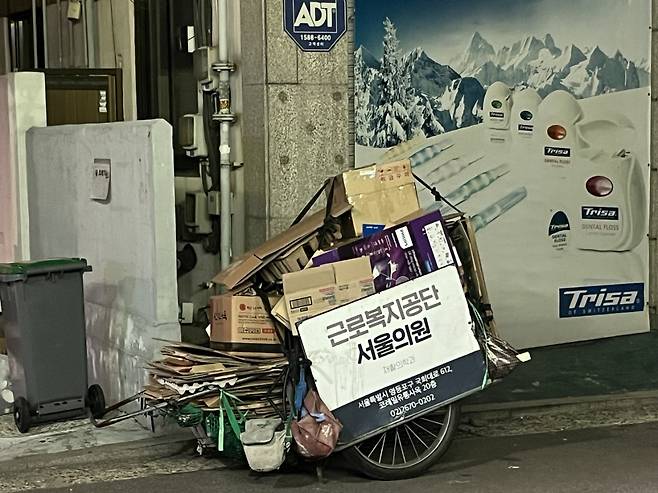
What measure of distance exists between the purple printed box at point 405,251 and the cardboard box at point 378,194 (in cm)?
21

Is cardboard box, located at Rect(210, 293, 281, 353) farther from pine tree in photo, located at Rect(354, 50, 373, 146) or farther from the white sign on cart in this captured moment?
pine tree in photo, located at Rect(354, 50, 373, 146)

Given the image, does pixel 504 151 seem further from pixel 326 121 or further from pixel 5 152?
pixel 5 152

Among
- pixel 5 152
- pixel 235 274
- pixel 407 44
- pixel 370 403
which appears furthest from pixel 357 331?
pixel 5 152

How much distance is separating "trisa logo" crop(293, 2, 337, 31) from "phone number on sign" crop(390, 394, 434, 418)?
404cm

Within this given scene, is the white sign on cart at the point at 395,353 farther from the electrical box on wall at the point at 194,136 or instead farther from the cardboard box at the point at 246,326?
the electrical box on wall at the point at 194,136

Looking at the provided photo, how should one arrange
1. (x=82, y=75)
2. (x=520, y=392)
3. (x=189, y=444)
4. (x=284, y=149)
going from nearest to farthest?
(x=189, y=444) < (x=520, y=392) < (x=284, y=149) < (x=82, y=75)

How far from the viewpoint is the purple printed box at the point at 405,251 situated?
7176mm

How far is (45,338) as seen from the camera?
838 centimetres

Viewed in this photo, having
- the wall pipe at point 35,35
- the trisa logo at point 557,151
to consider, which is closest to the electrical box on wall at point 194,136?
the trisa logo at point 557,151

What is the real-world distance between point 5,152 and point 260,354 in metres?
5.09


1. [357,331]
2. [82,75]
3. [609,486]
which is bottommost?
[609,486]

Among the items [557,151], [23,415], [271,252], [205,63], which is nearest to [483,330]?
[271,252]

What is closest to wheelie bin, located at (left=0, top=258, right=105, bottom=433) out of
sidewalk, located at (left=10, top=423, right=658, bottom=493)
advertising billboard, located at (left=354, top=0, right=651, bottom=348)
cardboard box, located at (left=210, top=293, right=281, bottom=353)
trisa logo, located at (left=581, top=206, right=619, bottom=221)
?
sidewalk, located at (left=10, top=423, right=658, bottom=493)

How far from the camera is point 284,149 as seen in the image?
10031mm
